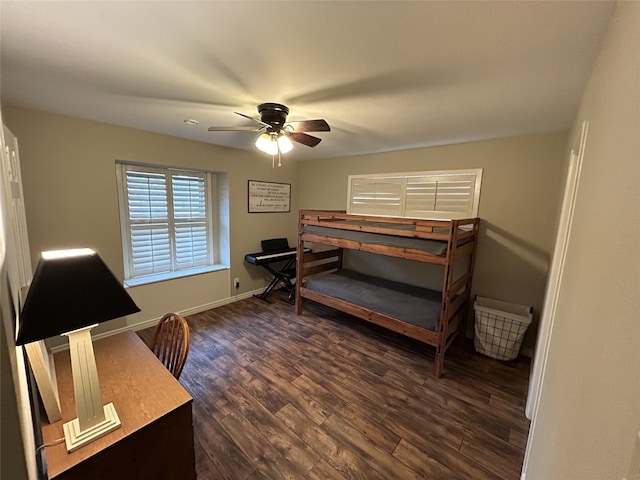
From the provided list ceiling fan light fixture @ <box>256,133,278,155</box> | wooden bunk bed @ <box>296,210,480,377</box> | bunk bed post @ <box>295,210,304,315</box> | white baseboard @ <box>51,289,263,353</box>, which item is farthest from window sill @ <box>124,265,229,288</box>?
ceiling fan light fixture @ <box>256,133,278,155</box>

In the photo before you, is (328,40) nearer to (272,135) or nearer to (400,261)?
(272,135)

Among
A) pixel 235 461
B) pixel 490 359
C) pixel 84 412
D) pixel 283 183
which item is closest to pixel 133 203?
pixel 283 183

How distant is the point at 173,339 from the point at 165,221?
221cm

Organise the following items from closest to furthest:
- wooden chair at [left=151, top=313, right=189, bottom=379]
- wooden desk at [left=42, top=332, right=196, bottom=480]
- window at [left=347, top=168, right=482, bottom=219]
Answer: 1. wooden desk at [left=42, top=332, right=196, bottom=480]
2. wooden chair at [left=151, top=313, right=189, bottom=379]
3. window at [left=347, top=168, right=482, bottom=219]

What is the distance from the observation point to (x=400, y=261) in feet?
11.3

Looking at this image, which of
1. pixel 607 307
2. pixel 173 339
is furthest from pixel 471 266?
pixel 173 339

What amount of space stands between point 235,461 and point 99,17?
7.59ft

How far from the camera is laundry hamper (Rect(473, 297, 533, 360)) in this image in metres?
2.47

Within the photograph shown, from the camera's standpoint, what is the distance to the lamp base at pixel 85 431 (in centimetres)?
97

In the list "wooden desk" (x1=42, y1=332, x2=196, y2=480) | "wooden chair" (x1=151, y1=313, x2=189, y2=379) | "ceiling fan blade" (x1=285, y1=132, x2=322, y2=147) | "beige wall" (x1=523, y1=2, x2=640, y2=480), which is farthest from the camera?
"ceiling fan blade" (x1=285, y1=132, x2=322, y2=147)

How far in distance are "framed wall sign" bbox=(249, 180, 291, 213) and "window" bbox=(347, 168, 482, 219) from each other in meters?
1.13

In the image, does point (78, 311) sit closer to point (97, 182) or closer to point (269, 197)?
point (97, 182)

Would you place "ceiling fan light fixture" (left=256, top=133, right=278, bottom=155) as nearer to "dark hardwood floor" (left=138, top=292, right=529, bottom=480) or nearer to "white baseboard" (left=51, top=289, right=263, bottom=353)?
"dark hardwood floor" (left=138, top=292, right=529, bottom=480)

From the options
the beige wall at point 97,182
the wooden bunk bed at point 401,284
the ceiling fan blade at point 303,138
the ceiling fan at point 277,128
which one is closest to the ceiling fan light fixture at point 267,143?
the ceiling fan at point 277,128
